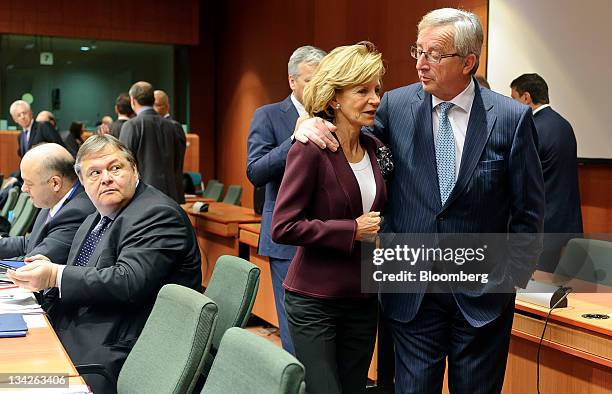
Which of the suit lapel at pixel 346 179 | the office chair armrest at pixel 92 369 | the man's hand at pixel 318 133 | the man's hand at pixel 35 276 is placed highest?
the man's hand at pixel 318 133

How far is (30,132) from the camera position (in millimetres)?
10156

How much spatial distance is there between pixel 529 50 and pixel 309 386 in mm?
4790

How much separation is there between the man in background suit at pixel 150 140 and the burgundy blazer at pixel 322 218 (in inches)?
178

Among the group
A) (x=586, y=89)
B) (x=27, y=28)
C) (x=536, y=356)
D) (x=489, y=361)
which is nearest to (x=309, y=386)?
(x=489, y=361)

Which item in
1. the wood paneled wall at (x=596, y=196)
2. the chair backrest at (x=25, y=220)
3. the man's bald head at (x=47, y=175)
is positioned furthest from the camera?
the chair backrest at (x=25, y=220)

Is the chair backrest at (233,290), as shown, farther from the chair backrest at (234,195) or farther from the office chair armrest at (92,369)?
the chair backrest at (234,195)

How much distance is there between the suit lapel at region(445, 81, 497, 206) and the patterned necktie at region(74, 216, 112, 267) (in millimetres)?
1589

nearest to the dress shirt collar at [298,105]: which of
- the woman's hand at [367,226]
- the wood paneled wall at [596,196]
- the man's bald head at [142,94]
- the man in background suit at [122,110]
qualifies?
the woman's hand at [367,226]

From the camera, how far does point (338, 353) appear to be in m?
2.50

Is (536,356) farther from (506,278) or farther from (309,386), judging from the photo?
(309,386)

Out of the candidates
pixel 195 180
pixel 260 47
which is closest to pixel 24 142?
pixel 195 180

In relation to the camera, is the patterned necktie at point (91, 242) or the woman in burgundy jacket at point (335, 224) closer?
the woman in burgundy jacket at point (335, 224)

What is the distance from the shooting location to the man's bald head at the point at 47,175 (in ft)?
13.3

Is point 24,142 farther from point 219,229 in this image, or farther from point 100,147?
point 100,147
